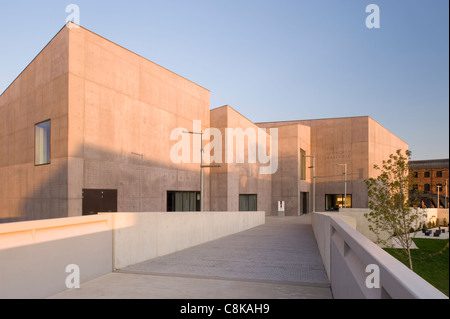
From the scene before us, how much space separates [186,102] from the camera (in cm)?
2861

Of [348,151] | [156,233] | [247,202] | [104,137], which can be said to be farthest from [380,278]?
[348,151]

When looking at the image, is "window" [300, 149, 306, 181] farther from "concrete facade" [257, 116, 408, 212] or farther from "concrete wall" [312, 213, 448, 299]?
"concrete wall" [312, 213, 448, 299]

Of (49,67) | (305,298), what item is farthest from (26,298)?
(49,67)

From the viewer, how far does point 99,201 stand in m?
19.6

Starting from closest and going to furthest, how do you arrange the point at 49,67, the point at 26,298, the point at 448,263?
the point at 448,263 → the point at 26,298 → the point at 49,67

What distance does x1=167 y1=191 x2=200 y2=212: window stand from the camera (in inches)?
1049

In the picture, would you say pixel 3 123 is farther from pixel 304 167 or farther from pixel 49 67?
pixel 304 167

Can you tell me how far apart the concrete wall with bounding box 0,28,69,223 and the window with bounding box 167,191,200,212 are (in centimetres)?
928

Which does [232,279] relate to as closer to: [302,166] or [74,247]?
[74,247]

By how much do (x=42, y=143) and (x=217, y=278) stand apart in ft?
55.7

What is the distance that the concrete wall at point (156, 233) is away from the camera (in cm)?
940

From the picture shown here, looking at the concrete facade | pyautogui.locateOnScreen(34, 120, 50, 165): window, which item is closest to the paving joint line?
pyautogui.locateOnScreen(34, 120, 50, 165): window

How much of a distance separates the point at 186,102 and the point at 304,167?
25.3 meters

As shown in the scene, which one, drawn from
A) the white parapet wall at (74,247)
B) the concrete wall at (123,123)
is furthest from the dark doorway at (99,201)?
the white parapet wall at (74,247)
